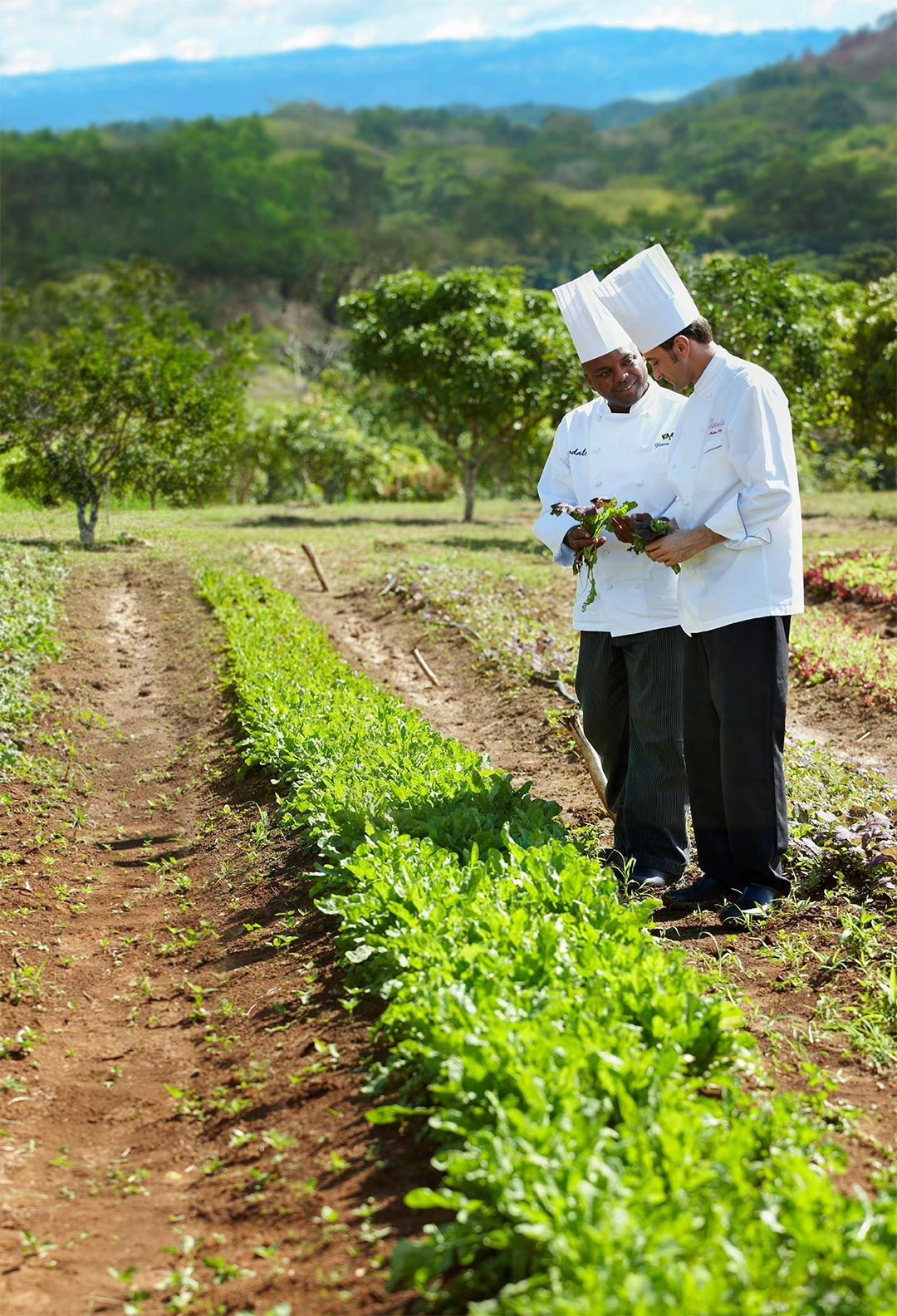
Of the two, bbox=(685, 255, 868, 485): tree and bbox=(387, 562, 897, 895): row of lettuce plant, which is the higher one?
bbox=(685, 255, 868, 485): tree

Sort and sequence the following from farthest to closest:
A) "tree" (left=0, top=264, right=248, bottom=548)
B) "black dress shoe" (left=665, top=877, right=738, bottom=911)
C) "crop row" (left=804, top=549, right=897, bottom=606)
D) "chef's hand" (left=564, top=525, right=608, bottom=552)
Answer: "tree" (left=0, top=264, right=248, bottom=548) → "crop row" (left=804, top=549, right=897, bottom=606) → "chef's hand" (left=564, top=525, right=608, bottom=552) → "black dress shoe" (left=665, top=877, right=738, bottom=911)

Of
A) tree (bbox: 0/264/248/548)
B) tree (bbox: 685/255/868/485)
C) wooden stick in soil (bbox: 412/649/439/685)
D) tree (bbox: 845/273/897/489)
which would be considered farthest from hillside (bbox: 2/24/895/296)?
wooden stick in soil (bbox: 412/649/439/685)

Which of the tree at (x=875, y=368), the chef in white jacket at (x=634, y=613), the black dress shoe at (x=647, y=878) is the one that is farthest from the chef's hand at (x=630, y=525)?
the tree at (x=875, y=368)

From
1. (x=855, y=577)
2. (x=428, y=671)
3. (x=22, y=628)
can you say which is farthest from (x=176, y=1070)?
(x=855, y=577)

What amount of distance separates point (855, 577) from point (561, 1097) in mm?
10226

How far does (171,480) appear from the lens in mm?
17469

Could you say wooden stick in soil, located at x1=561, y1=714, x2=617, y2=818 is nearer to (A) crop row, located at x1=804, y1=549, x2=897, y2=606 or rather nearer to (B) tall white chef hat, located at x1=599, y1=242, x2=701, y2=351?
(B) tall white chef hat, located at x1=599, y1=242, x2=701, y2=351

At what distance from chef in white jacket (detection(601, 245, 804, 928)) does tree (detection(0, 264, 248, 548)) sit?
1073cm

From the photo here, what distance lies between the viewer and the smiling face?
4754mm

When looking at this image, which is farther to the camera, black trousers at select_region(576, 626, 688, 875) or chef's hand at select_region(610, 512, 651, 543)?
black trousers at select_region(576, 626, 688, 875)

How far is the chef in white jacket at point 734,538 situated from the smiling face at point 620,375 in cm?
20

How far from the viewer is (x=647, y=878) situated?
15.7 ft

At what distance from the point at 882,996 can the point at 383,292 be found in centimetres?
1815

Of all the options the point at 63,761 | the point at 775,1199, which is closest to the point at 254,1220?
the point at 775,1199
